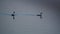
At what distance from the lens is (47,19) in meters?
1.22

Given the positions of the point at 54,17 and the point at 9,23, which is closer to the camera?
the point at 9,23

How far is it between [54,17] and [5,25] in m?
0.84

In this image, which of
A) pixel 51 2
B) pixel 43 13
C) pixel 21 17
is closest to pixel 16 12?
pixel 21 17

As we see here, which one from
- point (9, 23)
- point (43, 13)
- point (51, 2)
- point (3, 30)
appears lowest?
point (3, 30)

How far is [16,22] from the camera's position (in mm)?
1156

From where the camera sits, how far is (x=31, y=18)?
1195mm

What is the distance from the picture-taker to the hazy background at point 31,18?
44.8 inches

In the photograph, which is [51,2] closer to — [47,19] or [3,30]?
[47,19]

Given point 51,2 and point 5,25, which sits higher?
point 51,2

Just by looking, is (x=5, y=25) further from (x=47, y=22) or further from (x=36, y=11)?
(x=47, y=22)

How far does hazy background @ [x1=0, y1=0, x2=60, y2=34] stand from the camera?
3.73 ft

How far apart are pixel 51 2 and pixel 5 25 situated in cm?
87

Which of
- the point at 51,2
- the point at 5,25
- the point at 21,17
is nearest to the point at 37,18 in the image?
the point at 21,17

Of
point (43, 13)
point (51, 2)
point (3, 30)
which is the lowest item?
point (3, 30)
